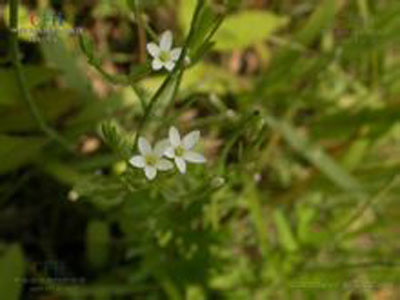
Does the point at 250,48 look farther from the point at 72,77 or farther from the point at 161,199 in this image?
the point at 161,199

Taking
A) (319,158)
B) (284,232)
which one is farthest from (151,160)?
(319,158)

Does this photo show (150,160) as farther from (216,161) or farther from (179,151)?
(216,161)

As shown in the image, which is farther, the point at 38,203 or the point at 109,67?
the point at 109,67

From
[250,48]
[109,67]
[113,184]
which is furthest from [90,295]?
[250,48]

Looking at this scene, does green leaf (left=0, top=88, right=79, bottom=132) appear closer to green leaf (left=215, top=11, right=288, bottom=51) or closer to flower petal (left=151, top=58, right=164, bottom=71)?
green leaf (left=215, top=11, right=288, bottom=51)

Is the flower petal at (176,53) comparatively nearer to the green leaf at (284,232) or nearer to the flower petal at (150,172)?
the flower petal at (150,172)

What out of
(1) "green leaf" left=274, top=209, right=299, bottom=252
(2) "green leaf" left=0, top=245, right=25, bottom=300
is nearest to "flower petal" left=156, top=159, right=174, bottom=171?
(2) "green leaf" left=0, top=245, right=25, bottom=300

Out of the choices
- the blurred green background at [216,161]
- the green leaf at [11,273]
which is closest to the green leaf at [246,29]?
the blurred green background at [216,161]
